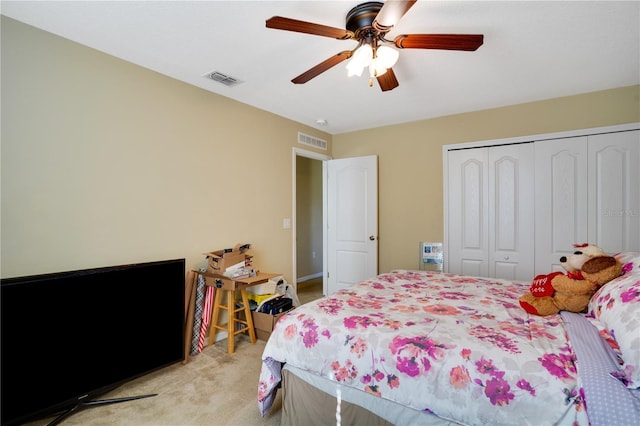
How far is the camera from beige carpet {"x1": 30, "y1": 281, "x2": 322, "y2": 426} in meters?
1.88

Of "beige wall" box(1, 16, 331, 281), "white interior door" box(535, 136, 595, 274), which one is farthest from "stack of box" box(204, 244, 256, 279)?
"white interior door" box(535, 136, 595, 274)

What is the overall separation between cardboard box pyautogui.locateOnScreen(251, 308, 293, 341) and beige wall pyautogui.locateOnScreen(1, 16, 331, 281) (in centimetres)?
69

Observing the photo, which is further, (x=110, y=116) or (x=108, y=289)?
(x=110, y=116)

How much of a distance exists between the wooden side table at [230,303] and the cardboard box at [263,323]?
2.1 inches

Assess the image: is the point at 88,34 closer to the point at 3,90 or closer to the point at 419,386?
the point at 3,90

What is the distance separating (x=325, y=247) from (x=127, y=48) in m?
3.29

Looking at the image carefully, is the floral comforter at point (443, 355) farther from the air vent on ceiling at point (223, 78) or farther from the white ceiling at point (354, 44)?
the air vent on ceiling at point (223, 78)

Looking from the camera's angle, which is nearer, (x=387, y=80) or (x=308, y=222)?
(x=387, y=80)

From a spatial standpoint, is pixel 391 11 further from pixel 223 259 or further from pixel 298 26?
pixel 223 259

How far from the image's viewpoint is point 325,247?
464cm

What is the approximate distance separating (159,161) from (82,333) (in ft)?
4.57

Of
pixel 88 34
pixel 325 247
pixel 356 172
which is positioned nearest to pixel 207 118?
pixel 88 34

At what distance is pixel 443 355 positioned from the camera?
4.35 ft

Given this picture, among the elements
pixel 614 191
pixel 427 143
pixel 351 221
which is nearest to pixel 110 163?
pixel 351 221
